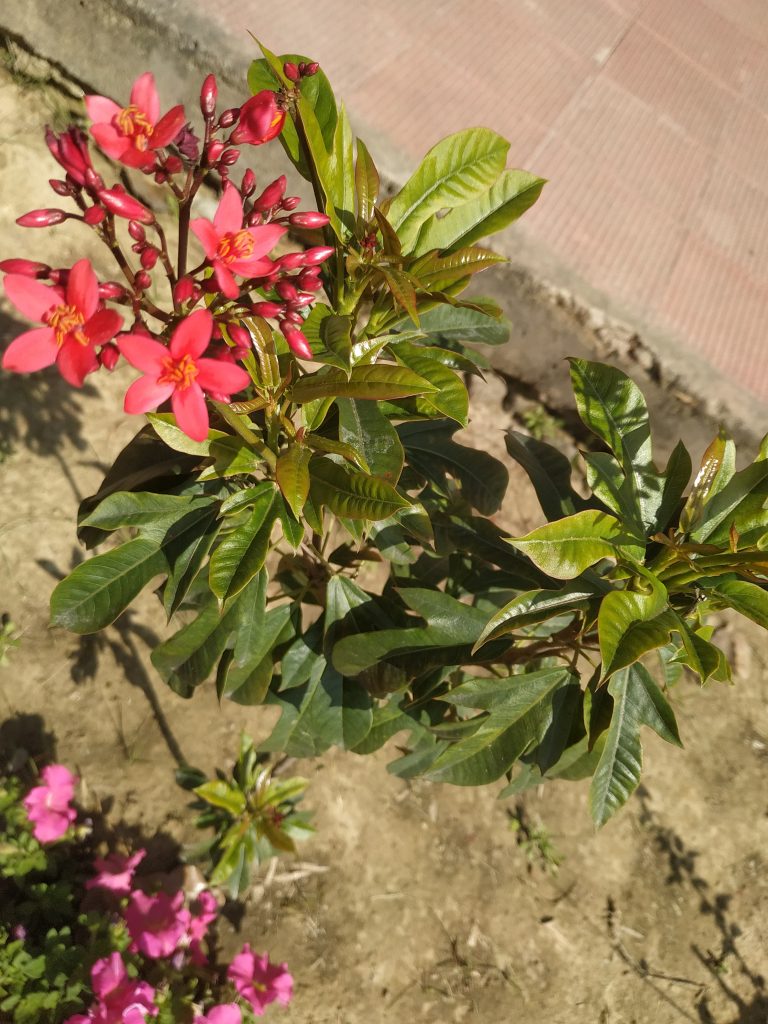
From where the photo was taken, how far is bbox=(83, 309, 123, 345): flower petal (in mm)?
938

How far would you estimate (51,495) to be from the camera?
265 centimetres

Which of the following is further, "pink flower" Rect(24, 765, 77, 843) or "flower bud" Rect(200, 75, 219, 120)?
"pink flower" Rect(24, 765, 77, 843)

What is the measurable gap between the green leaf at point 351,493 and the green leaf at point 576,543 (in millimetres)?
206

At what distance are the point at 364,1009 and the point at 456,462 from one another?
1713 mm

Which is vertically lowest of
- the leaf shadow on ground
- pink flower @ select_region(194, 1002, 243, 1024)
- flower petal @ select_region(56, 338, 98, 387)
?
pink flower @ select_region(194, 1002, 243, 1024)

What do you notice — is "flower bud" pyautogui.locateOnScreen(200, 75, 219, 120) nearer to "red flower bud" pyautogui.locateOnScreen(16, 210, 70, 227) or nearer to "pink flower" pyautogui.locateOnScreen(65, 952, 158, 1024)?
"red flower bud" pyautogui.locateOnScreen(16, 210, 70, 227)

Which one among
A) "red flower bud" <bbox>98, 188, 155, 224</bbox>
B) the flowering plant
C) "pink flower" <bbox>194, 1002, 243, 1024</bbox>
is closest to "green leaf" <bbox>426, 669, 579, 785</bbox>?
the flowering plant

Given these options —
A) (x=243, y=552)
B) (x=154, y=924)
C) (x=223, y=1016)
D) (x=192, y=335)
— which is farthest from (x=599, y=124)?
(x=223, y=1016)

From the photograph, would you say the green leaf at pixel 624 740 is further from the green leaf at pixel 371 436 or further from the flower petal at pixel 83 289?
the flower petal at pixel 83 289

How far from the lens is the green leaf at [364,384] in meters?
1.13

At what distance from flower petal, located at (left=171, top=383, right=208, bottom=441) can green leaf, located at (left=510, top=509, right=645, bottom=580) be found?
0.50 meters

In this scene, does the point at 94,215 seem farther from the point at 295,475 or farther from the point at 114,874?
the point at 114,874

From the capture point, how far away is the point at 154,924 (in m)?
2.04

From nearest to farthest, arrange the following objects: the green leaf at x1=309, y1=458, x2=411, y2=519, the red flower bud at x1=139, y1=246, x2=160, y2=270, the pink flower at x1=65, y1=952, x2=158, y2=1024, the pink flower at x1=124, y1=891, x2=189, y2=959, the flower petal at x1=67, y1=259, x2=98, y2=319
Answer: the flower petal at x1=67, y1=259, x2=98, y2=319 → the red flower bud at x1=139, y1=246, x2=160, y2=270 → the green leaf at x1=309, y1=458, x2=411, y2=519 → the pink flower at x1=65, y1=952, x2=158, y2=1024 → the pink flower at x1=124, y1=891, x2=189, y2=959
